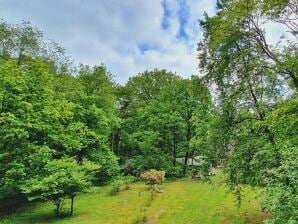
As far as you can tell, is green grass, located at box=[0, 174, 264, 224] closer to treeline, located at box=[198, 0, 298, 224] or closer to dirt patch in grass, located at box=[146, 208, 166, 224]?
dirt patch in grass, located at box=[146, 208, 166, 224]

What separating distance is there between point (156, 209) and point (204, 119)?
870cm

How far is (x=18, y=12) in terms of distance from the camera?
1672 inches

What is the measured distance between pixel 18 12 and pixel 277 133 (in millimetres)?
38068

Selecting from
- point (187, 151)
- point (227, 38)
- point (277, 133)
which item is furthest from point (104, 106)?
point (277, 133)

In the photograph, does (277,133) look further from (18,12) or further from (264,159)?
(18,12)

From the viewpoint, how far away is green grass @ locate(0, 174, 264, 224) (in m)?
22.9

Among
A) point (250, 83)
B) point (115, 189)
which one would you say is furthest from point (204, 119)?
point (115, 189)

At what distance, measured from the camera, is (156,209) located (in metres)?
26.6

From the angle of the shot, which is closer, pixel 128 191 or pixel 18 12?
pixel 128 191

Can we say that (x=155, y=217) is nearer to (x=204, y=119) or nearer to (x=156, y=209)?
(x=156, y=209)

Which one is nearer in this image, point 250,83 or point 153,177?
point 250,83

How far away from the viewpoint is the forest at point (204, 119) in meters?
16.9

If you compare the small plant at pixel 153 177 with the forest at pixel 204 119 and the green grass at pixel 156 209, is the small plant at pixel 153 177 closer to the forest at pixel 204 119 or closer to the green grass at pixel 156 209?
the forest at pixel 204 119

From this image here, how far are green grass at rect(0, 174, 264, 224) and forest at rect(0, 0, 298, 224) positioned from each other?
4.37 ft
